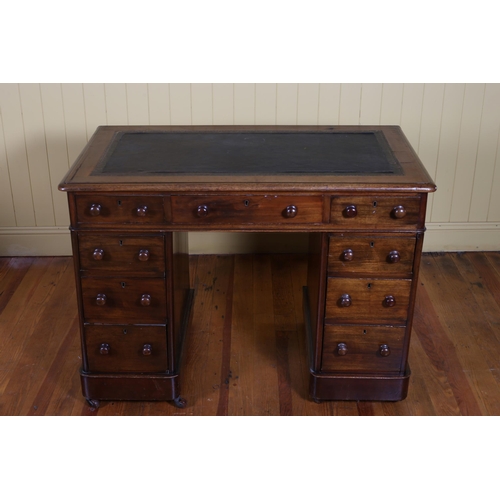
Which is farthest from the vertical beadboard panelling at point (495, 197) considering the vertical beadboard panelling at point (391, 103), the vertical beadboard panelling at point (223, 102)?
the vertical beadboard panelling at point (223, 102)

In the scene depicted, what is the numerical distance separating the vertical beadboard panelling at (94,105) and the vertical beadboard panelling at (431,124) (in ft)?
5.44

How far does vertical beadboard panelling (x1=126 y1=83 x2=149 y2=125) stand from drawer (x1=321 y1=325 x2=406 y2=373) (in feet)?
5.31

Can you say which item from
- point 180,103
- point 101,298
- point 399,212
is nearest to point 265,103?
point 180,103

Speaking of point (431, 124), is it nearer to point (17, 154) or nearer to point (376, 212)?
point (376, 212)

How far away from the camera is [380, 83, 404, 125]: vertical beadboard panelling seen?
147 inches

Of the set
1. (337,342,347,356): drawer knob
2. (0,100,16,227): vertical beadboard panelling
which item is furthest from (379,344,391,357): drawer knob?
(0,100,16,227): vertical beadboard panelling

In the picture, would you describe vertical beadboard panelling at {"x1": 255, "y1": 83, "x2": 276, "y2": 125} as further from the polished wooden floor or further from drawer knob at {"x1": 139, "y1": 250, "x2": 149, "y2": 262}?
drawer knob at {"x1": 139, "y1": 250, "x2": 149, "y2": 262}

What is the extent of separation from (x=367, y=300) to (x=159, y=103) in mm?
1649

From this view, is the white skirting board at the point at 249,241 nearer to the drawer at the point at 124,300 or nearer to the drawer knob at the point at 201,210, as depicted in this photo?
the drawer at the point at 124,300

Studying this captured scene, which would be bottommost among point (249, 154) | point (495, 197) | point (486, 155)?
point (495, 197)

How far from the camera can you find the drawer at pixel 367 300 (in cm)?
270

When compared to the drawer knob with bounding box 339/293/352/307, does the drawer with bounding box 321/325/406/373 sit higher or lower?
lower

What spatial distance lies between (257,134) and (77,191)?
34.7 inches

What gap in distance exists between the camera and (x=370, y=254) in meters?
2.65
